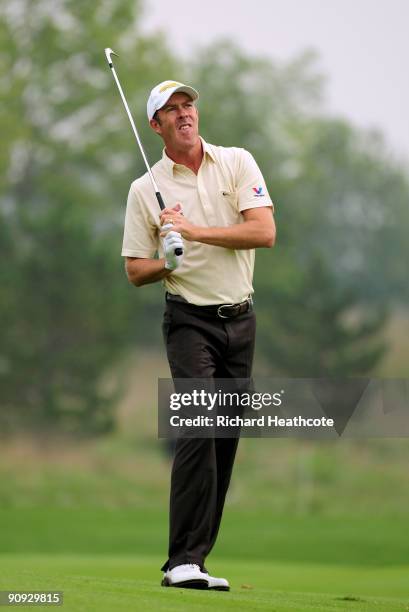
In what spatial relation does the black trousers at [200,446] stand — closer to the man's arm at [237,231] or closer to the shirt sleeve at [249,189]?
the man's arm at [237,231]

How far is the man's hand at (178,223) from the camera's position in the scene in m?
5.28

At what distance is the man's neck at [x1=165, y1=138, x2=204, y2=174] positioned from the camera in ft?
18.2

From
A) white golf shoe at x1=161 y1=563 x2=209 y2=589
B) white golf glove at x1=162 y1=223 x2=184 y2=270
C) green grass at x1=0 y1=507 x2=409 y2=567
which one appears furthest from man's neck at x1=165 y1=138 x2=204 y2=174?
green grass at x1=0 y1=507 x2=409 y2=567

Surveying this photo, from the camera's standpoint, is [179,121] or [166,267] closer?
[166,267]

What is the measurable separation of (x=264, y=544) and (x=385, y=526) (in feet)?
9.06

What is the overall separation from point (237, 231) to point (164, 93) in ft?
2.13

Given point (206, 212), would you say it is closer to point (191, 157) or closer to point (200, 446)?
point (191, 157)

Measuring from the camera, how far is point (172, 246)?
17.2 ft

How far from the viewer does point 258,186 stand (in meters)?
5.54

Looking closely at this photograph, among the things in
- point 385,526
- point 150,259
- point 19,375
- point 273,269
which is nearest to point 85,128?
point 273,269

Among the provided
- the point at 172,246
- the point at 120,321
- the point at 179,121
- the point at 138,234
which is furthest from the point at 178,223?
the point at 120,321

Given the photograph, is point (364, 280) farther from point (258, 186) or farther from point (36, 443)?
point (258, 186)

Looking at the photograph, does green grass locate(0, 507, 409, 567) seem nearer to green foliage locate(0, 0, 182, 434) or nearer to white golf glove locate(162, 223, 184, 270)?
green foliage locate(0, 0, 182, 434)

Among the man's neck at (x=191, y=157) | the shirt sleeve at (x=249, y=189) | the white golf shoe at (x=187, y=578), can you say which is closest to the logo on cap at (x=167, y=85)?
the man's neck at (x=191, y=157)
